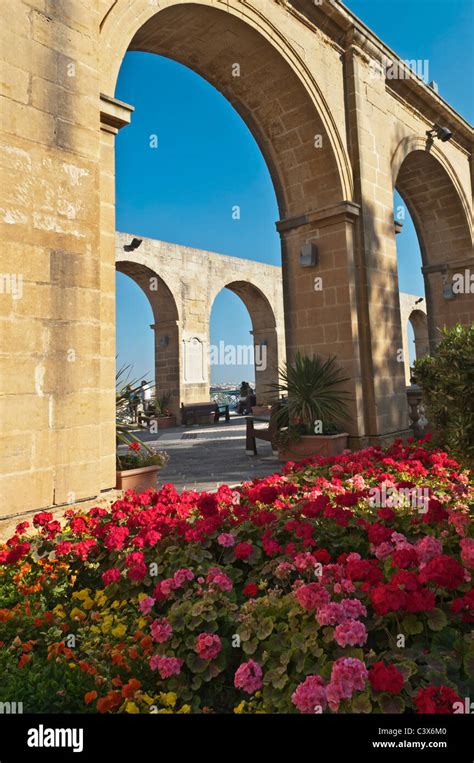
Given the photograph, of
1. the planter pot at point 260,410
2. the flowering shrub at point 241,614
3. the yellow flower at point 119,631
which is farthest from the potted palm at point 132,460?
the planter pot at point 260,410

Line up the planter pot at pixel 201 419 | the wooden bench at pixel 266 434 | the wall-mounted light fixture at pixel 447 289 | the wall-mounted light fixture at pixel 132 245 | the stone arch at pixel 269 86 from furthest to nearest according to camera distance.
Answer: the planter pot at pixel 201 419 < the wall-mounted light fixture at pixel 132 245 < the wall-mounted light fixture at pixel 447 289 < the wooden bench at pixel 266 434 < the stone arch at pixel 269 86

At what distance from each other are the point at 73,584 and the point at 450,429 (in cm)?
271

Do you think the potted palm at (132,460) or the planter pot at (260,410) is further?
the planter pot at (260,410)

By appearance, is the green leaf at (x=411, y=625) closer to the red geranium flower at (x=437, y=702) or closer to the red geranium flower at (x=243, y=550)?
the red geranium flower at (x=437, y=702)

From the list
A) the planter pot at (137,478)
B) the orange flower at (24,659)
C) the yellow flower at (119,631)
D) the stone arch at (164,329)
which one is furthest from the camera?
the stone arch at (164,329)

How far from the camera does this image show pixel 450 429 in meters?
3.54

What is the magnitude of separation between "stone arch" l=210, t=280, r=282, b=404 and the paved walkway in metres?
7.74

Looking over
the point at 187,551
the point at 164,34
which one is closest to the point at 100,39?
the point at 164,34

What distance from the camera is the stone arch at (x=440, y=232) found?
10.5m

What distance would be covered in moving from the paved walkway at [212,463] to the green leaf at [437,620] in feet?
11.5

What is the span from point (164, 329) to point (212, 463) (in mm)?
8718

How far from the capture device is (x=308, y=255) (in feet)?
23.2

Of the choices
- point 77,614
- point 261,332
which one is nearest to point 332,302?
point 77,614

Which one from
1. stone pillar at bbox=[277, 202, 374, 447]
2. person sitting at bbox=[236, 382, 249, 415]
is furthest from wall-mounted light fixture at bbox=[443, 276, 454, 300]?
person sitting at bbox=[236, 382, 249, 415]
